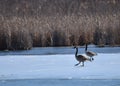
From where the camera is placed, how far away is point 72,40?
712 inches

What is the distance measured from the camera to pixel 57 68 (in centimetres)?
1091

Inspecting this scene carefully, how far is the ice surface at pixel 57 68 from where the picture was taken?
995 centimetres

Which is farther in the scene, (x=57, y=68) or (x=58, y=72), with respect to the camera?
(x=57, y=68)

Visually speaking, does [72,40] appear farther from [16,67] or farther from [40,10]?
[40,10]

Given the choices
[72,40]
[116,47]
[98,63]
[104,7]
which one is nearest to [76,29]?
[72,40]

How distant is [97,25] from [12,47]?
4073 mm

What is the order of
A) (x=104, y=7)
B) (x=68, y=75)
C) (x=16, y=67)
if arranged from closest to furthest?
(x=68, y=75), (x=16, y=67), (x=104, y=7)

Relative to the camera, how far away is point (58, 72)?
33.9 ft

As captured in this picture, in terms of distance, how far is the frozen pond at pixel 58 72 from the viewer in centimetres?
949

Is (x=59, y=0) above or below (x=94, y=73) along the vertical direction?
above

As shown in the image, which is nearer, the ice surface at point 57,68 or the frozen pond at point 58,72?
the frozen pond at point 58,72

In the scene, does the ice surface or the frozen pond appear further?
the ice surface

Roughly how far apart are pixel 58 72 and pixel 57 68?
1.88 ft

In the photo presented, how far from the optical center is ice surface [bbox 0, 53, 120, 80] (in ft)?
32.7
